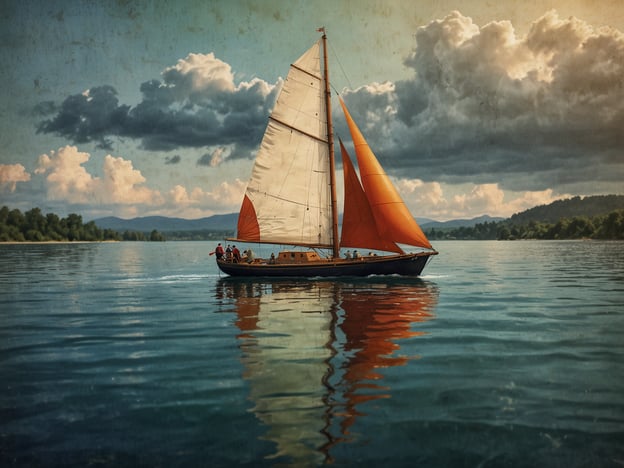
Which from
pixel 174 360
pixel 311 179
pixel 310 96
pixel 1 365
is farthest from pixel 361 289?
pixel 1 365

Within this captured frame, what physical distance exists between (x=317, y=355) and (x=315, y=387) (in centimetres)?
330

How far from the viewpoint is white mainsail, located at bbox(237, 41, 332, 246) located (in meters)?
42.3

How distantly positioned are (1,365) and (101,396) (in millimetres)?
5057

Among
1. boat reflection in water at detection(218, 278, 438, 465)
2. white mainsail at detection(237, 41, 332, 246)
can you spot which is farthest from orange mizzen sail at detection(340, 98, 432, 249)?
boat reflection in water at detection(218, 278, 438, 465)

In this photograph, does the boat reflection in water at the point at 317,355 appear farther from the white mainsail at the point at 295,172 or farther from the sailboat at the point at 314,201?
the white mainsail at the point at 295,172

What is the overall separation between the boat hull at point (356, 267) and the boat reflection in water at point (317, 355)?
28.6ft

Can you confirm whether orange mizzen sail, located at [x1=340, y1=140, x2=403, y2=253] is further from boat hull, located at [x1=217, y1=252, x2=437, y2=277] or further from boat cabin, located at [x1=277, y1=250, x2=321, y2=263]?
boat cabin, located at [x1=277, y1=250, x2=321, y2=263]

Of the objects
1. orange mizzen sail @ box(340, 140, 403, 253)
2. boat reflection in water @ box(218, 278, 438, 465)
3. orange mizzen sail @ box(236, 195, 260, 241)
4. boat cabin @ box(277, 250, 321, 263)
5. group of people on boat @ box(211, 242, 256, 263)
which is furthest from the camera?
group of people on boat @ box(211, 242, 256, 263)

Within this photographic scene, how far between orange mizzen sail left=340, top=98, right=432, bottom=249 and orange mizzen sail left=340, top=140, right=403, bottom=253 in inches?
23.0

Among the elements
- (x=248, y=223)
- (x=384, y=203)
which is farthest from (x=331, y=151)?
(x=248, y=223)

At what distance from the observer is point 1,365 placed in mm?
14508

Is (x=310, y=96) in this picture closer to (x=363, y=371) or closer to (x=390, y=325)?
(x=390, y=325)

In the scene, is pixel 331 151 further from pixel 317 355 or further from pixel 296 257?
pixel 317 355

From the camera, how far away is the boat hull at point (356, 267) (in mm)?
41500
